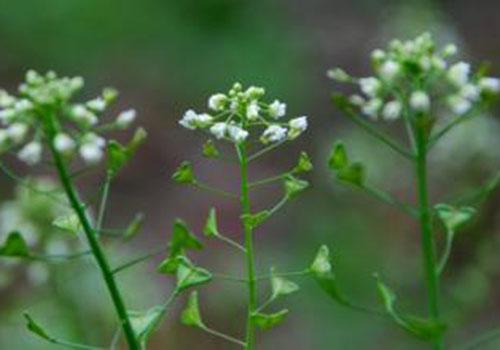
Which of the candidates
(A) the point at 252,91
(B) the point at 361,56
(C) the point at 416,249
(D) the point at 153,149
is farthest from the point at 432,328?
(B) the point at 361,56

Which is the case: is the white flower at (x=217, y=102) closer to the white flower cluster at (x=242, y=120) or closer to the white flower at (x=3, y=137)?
the white flower cluster at (x=242, y=120)

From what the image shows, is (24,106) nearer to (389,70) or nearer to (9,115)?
(9,115)

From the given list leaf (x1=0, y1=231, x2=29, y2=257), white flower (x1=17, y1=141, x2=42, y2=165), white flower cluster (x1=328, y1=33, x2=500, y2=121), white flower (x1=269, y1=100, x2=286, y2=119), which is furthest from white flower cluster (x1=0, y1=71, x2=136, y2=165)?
white flower cluster (x1=328, y1=33, x2=500, y2=121)

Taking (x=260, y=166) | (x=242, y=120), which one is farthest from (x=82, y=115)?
(x=260, y=166)

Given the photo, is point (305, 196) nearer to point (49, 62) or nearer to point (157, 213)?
point (157, 213)

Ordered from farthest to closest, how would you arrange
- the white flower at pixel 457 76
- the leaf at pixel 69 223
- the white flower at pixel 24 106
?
the leaf at pixel 69 223 → the white flower at pixel 457 76 → the white flower at pixel 24 106

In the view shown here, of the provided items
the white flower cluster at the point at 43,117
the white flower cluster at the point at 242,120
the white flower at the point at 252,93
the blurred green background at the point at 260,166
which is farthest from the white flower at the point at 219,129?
the blurred green background at the point at 260,166
